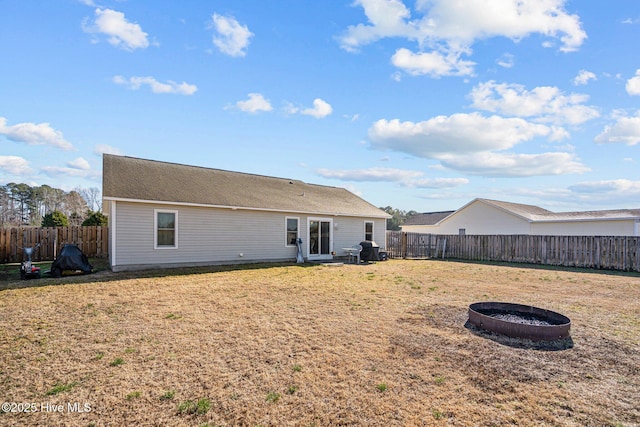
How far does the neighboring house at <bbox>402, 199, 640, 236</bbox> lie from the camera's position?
19.1 metres

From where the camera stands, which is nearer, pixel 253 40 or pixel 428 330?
pixel 428 330

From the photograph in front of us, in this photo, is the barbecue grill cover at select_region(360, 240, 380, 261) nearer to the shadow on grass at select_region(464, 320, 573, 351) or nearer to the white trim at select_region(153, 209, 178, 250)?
the white trim at select_region(153, 209, 178, 250)

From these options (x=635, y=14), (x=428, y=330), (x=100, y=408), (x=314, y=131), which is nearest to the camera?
(x=100, y=408)

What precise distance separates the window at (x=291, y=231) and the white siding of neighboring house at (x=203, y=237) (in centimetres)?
19

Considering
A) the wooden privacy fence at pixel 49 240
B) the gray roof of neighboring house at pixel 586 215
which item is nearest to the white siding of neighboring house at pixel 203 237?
the wooden privacy fence at pixel 49 240

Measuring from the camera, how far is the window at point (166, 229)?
39.1ft

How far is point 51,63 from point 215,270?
8282 millimetres

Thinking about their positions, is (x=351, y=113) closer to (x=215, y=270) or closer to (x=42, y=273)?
(x=215, y=270)

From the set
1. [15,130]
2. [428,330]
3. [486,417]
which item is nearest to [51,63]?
[428,330]

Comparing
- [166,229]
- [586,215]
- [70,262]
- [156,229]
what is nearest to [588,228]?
[586,215]

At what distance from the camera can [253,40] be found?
11.3m

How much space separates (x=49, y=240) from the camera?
1380 cm

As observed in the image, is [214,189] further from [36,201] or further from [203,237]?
[36,201]

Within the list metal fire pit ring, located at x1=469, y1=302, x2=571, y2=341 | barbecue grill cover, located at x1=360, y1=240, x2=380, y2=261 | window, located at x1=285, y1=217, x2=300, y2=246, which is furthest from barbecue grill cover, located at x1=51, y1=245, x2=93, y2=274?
metal fire pit ring, located at x1=469, y1=302, x2=571, y2=341
